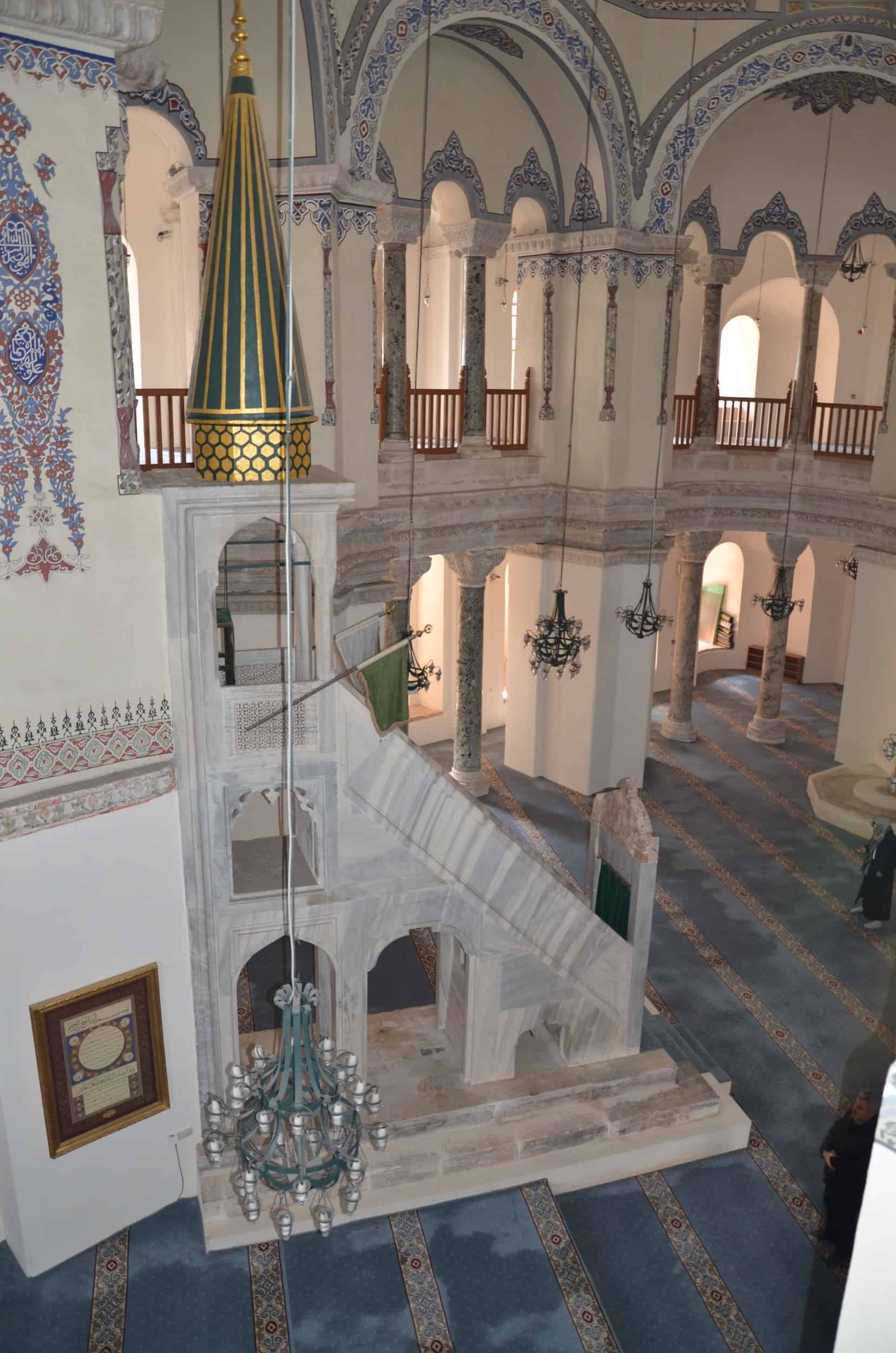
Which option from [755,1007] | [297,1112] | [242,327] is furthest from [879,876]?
[242,327]

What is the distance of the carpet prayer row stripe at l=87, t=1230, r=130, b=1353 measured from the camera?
16.9ft

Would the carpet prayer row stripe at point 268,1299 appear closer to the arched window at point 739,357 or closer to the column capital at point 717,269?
the column capital at point 717,269

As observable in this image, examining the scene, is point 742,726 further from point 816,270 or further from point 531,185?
point 531,185

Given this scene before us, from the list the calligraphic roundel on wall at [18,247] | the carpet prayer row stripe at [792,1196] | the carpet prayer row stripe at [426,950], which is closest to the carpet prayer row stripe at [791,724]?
the carpet prayer row stripe at [426,950]

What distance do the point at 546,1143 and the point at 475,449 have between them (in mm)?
6653

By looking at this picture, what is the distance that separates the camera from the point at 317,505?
17.7 ft

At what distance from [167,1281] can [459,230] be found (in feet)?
29.3

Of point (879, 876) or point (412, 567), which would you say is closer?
point (879, 876)

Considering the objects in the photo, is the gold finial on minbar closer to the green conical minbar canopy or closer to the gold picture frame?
the green conical minbar canopy

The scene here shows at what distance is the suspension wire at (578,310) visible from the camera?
9812mm

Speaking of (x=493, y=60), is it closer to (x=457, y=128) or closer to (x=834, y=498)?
(x=457, y=128)

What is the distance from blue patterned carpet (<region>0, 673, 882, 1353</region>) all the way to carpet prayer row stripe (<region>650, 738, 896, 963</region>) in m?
0.49

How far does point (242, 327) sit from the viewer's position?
508 cm

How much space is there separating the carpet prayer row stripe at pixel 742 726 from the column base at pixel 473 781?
364 cm
